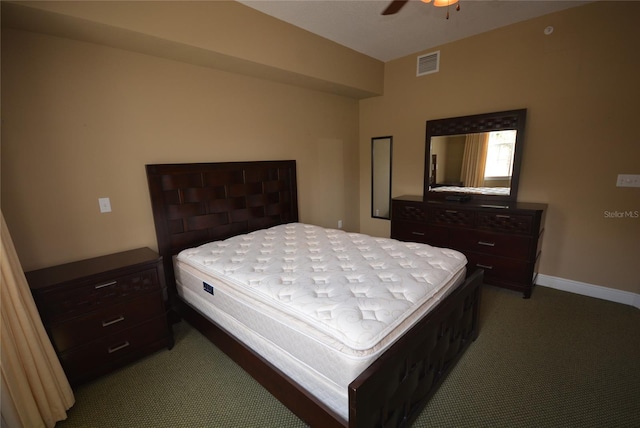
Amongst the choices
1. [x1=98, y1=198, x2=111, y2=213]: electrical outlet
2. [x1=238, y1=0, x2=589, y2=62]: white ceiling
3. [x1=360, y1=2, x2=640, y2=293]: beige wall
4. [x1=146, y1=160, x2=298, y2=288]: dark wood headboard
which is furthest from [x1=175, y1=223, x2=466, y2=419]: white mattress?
[x1=238, y1=0, x2=589, y2=62]: white ceiling

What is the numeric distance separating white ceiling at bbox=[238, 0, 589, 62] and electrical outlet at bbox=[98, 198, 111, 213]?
6.21 ft

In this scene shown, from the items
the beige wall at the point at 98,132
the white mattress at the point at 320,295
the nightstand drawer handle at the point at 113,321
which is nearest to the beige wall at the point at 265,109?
the beige wall at the point at 98,132

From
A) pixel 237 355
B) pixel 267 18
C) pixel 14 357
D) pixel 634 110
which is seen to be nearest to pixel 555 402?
pixel 237 355

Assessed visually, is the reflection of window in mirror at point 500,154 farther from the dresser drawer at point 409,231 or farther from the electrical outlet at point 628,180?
the dresser drawer at point 409,231

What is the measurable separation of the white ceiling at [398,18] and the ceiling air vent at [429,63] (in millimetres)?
150

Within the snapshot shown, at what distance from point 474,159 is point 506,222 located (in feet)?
2.80

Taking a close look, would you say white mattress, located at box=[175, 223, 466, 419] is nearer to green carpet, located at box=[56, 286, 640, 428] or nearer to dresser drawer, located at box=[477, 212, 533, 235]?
green carpet, located at box=[56, 286, 640, 428]

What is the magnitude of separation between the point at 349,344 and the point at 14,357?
5.36 feet

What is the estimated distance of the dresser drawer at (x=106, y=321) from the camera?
1.68 m

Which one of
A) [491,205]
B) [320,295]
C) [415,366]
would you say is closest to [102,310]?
[320,295]

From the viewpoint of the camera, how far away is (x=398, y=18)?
2.60 meters

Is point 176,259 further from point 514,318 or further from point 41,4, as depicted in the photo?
point 514,318

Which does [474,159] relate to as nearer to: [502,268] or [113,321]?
[502,268]

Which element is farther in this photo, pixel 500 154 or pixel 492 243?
pixel 500 154
